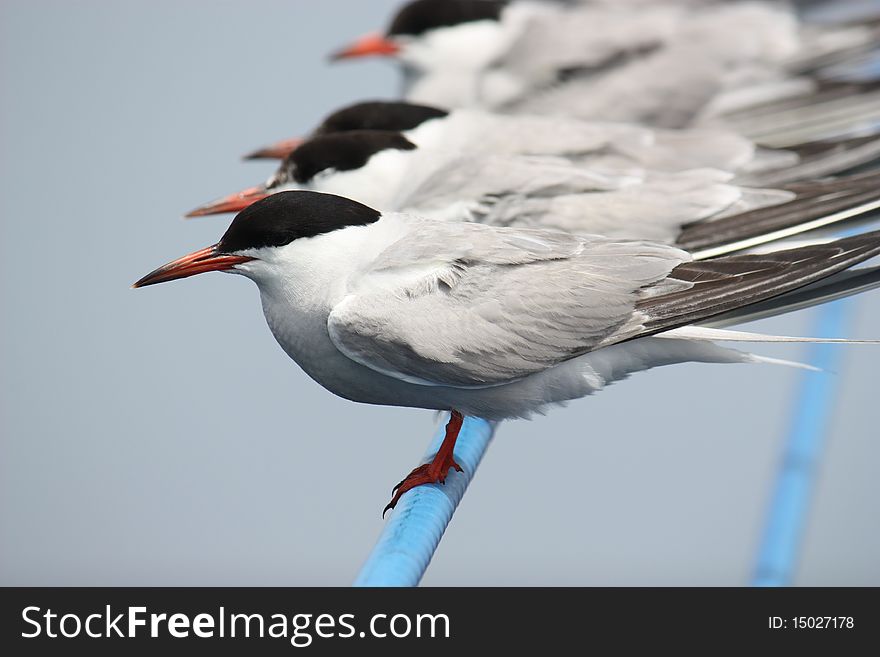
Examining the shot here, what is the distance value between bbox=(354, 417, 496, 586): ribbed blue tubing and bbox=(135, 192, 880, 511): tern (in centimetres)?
5

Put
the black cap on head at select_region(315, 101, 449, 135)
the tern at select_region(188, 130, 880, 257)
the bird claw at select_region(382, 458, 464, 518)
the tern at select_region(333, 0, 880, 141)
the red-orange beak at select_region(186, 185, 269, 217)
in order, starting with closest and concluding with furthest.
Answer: the bird claw at select_region(382, 458, 464, 518) → the tern at select_region(188, 130, 880, 257) → the red-orange beak at select_region(186, 185, 269, 217) → the black cap on head at select_region(315, 101, 449, 135) → the tern at select_region(333, 0, 880, 141)

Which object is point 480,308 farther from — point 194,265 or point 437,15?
point 437,15

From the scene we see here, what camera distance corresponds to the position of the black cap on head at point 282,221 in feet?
5.20

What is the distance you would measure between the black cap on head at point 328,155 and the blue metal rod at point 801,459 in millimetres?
961

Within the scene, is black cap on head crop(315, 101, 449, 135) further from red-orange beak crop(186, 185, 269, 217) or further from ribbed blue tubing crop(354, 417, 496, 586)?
ribbed blue tubing crop(354, 417, 496, 586)

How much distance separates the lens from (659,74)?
9.16ft

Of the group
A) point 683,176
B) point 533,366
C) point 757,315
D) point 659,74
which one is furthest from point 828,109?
point 533,366

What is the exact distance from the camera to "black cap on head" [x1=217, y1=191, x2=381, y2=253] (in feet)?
5.20

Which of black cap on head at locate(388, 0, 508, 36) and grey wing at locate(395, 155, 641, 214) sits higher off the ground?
black cap on head at locate(388, 0, 508, 36)

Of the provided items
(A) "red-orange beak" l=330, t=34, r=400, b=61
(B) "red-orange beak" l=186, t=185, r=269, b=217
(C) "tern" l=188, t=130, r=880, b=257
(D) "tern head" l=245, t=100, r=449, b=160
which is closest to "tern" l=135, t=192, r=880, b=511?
(C) "tern" l=188, t=130, r=880, b=257

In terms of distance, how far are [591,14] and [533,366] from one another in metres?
1.65

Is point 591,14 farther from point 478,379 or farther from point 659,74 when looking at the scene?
point 478,379

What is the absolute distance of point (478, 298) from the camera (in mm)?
1561

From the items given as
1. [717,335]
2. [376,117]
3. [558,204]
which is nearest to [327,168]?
[376,117]
